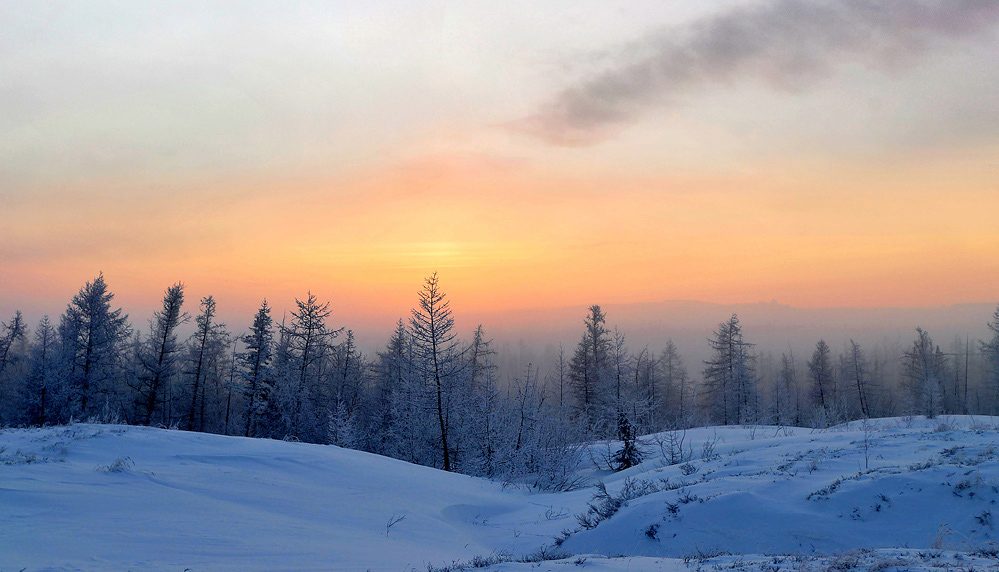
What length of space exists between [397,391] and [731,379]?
94.8 ft

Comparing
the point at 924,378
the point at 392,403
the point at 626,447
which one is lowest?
the point at 392,403

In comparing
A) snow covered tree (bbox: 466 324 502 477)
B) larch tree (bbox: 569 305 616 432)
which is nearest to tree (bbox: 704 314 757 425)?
larch tree (bbox: 569 305 616 432)

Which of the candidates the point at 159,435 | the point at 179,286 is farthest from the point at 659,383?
the point at 159,435

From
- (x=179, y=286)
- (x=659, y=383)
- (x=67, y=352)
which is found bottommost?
(x=659, y=383)

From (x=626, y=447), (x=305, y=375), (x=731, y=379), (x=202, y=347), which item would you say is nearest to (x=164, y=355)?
(x=202, y=347)

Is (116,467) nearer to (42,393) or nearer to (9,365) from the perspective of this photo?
(42,393)

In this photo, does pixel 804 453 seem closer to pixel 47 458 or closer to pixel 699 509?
pixel 699 509

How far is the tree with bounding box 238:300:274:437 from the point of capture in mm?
35969

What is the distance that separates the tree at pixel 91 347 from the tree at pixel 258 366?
26.8 ft

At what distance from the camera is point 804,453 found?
449 inches

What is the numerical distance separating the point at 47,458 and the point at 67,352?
32.2m

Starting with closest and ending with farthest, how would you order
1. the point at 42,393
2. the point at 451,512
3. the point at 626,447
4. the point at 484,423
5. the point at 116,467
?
the point at 116,467 → the point at 451,512 → the point at 626,447 → the point at 484,423 → the point at 42,393

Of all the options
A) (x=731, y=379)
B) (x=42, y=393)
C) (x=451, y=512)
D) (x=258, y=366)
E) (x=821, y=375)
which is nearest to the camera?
(x=451, y=512)

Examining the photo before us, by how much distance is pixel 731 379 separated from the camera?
46188mm
